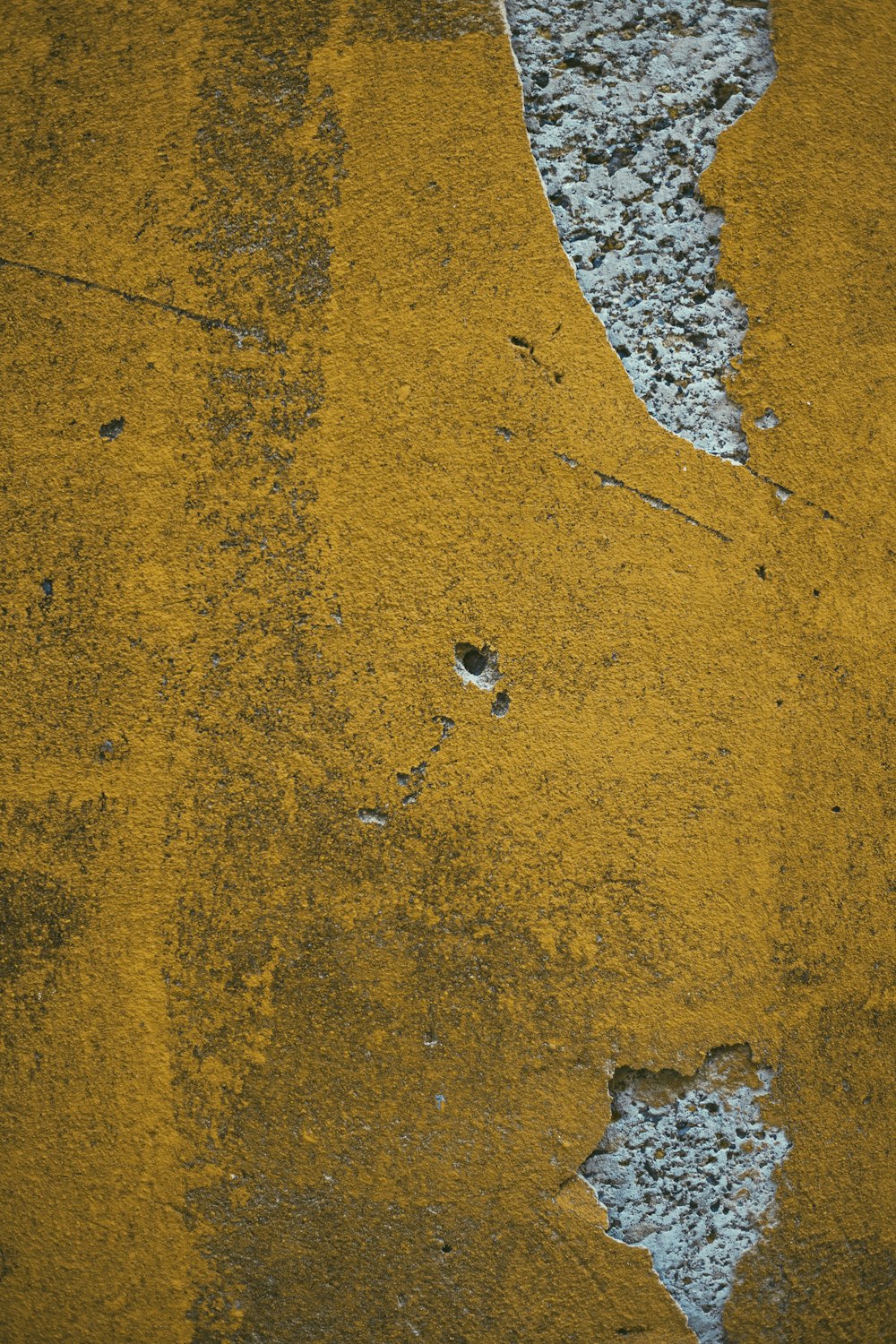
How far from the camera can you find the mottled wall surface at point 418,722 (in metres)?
1.57

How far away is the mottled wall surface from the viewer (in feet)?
5.15

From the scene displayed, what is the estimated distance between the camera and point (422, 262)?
5.22ft

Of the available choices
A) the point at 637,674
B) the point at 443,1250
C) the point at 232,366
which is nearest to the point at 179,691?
the point at 232,366

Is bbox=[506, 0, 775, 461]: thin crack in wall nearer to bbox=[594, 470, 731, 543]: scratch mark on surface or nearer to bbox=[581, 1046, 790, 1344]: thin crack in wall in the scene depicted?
bbox=[594, 470, 731, 543]: scratch mark on surface

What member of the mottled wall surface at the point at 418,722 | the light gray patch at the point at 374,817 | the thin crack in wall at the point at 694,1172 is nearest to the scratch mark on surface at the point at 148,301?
the mottled wall surface at the point at 418,722

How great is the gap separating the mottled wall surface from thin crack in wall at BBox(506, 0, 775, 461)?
2.2 inches

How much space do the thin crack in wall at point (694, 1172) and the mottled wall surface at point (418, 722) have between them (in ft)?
0.14

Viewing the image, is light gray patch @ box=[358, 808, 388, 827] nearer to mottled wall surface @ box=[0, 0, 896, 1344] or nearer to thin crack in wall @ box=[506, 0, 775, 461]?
mottled wall surface @ box=[0, 0, 896, 1344]

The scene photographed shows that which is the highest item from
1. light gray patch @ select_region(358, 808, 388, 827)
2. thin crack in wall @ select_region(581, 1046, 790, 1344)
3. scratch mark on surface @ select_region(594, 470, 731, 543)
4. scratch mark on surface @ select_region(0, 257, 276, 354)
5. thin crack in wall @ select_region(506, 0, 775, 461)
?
thin crack in wall @ select_region(506, 0, 775, 461)

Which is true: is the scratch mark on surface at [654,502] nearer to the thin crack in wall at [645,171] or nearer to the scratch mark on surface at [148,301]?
the thin crack in wall at [645,171]

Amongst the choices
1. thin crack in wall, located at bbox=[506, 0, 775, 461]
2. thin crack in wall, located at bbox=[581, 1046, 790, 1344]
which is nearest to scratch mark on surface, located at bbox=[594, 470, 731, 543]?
thin crack in wall, located at bbox=[506, 0, 775, 461]

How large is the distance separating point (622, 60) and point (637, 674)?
118 centimetres

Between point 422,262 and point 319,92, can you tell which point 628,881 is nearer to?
point 422,262

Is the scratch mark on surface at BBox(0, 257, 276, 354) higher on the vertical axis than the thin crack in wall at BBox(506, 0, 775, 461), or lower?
lower
